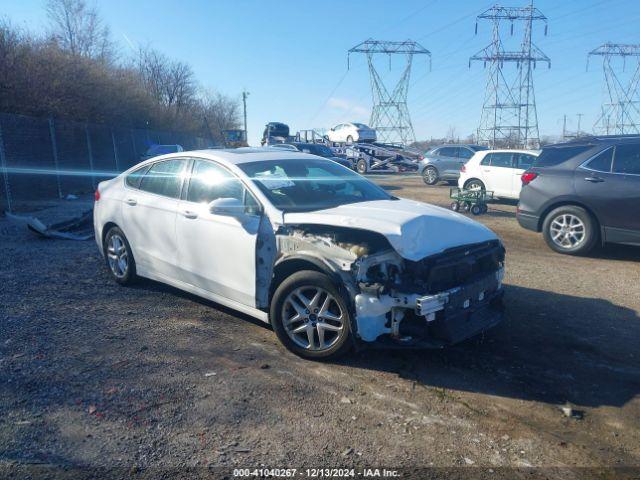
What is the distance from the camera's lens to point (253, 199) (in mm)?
4320

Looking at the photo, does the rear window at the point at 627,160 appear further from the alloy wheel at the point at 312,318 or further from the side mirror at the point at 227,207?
the side mirror at the point at 227,207

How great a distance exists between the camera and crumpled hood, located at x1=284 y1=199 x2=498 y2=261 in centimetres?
359

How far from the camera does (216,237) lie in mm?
4434

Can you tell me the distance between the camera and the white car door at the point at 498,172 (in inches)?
529

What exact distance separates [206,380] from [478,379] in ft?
6.64

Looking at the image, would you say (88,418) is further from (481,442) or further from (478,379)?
(478,379)

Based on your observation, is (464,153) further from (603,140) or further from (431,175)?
(603,140)

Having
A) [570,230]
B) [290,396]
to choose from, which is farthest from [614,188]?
[290,396]

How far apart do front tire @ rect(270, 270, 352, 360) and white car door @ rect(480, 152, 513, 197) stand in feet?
36.3

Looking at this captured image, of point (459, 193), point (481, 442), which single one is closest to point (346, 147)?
point (459, 193)

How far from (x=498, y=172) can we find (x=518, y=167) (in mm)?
540

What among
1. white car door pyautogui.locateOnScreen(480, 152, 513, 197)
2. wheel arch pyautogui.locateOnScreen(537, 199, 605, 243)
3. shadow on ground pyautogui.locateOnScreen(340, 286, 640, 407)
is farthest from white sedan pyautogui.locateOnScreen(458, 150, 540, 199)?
shadow on ground pyautogui.locateOnScreen(340, 286, 640, 407)

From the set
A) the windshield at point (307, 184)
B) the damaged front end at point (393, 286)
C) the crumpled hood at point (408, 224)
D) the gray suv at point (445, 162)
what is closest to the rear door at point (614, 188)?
the crumpled hood at point (408, 224)

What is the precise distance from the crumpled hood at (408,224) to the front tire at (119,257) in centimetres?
253
